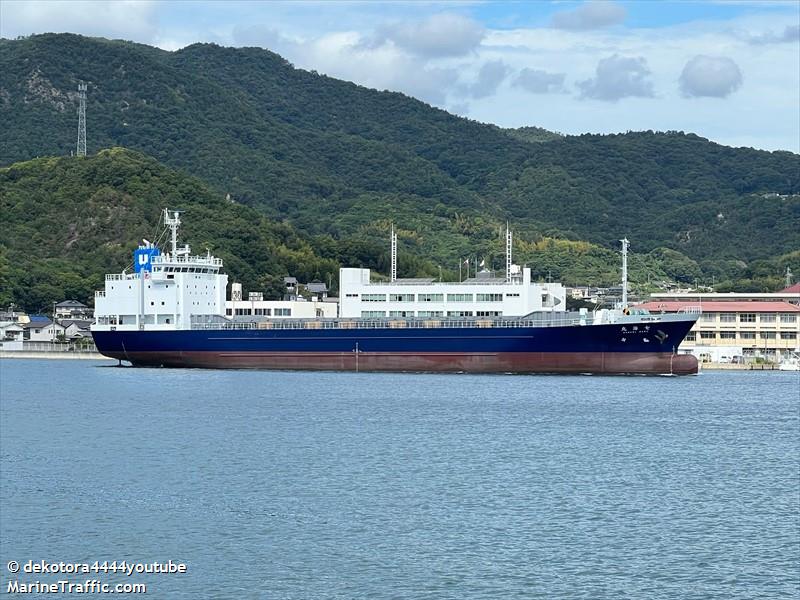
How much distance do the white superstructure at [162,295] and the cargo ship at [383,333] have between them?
5 centimetres

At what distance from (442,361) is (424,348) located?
1073mm

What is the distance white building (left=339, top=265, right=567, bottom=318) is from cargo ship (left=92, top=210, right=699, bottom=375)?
0.07 m

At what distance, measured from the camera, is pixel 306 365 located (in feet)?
204

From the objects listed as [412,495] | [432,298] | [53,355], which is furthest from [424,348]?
[53,355]

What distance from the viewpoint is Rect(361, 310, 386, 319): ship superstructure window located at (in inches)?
2501

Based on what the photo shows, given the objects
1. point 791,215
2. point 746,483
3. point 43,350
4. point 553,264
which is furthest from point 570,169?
point 746,483

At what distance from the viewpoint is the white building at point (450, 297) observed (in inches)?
2411

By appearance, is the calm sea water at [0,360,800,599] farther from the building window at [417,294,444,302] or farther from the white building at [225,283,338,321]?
the white building at [225,283,338,321]

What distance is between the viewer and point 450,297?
62.1m

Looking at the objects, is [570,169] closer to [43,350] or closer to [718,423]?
[43,350]

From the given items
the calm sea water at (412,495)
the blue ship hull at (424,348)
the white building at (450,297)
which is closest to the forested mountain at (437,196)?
the white building at (450,297)

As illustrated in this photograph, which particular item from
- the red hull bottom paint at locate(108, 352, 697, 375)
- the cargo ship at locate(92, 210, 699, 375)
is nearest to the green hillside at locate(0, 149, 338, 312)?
→ the cargo ship at locate(92, 210, 699, 375)

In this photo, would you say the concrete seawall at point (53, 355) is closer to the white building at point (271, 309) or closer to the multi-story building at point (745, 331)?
the white building at point (271, 309)

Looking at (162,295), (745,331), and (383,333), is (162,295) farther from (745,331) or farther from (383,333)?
(745,331)
